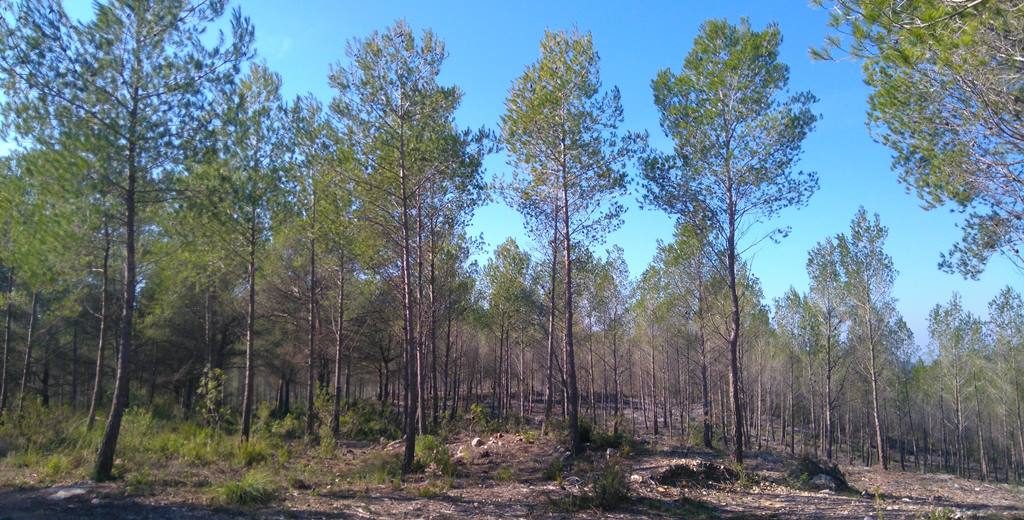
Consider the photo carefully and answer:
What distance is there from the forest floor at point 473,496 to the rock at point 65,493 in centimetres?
1

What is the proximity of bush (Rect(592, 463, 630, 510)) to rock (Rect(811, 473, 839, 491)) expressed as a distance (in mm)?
5603

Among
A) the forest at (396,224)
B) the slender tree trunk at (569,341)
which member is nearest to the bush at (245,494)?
the forest at (396,224)

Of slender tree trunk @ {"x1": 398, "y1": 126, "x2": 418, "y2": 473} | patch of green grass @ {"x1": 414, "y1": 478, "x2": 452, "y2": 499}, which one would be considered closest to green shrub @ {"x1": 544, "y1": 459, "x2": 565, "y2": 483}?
patch of green grass @ {"x1": 414, "y1": 478, "x2": 452, "y2": 499}

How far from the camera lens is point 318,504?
30.2 feet

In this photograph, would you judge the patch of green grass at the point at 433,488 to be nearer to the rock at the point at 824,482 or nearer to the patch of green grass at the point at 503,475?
the patch of green grass at the point at 503,475

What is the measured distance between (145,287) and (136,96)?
14869 mm

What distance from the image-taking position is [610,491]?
933 centimetres

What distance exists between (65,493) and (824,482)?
14.0m

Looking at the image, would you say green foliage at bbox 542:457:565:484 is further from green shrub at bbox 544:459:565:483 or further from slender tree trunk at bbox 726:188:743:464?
slender tree trunk at bbox 726:188:743:464

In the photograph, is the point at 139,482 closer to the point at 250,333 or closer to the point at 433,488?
the point at 433,488

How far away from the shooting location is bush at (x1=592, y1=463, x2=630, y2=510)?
930 centimetres

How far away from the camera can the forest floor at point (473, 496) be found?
27.6 feet

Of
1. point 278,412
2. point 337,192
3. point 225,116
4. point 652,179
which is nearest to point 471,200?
point 337,192

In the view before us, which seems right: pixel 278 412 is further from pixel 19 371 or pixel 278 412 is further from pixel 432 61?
pixel 432 61
